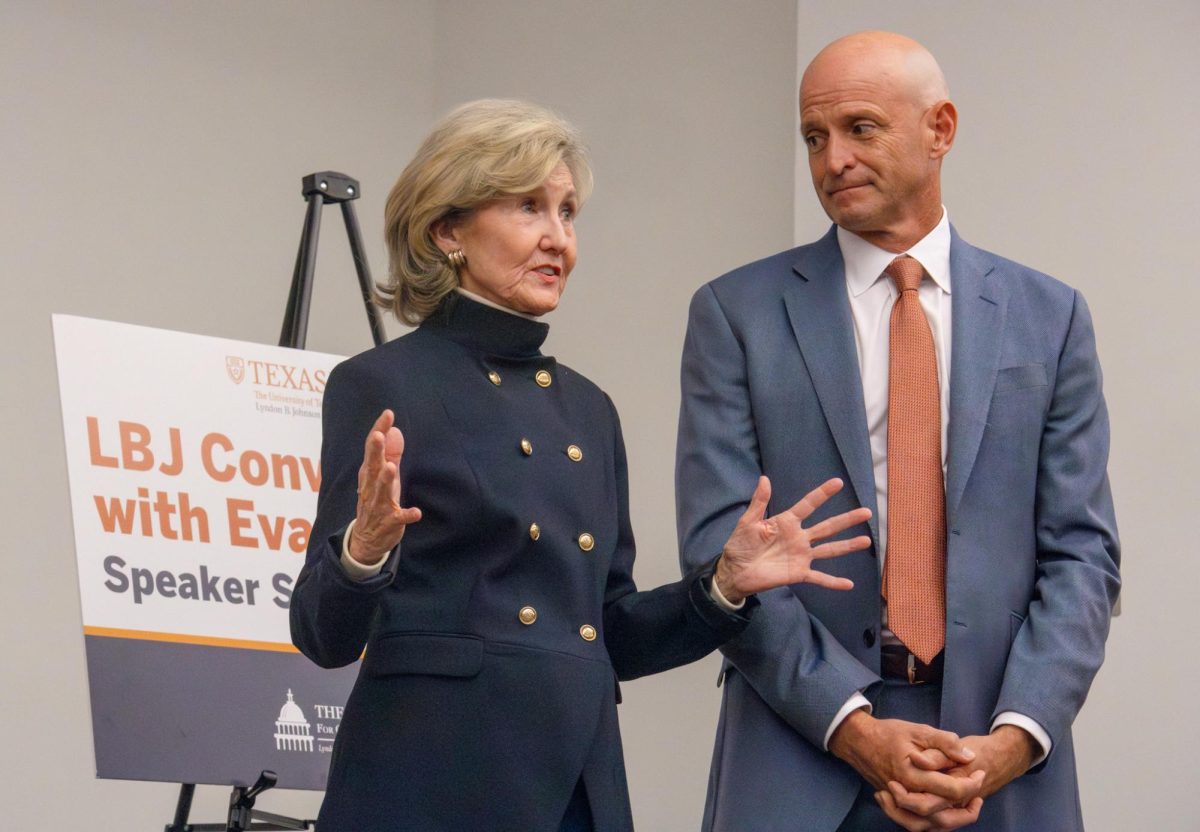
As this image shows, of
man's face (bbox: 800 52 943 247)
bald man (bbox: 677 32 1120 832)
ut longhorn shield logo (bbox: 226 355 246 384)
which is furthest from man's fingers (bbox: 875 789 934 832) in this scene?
ut longhorn shield logo (bbox: 226 355 246 384)

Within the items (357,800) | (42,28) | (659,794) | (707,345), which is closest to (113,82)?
(42,28)

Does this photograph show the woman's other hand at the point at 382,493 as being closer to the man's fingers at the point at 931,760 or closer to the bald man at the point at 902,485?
the bald man at the point at 902,485

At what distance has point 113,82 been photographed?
4961 millimetres

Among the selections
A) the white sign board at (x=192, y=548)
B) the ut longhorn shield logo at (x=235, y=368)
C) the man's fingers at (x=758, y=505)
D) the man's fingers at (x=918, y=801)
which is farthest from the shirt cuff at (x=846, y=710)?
the ut longhorn shield logo at (x=235, y=368)

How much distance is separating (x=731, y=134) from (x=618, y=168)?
46 centimetres

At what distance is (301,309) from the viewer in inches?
146

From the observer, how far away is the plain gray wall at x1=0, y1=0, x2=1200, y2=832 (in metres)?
3.88

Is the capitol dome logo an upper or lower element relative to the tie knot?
lower

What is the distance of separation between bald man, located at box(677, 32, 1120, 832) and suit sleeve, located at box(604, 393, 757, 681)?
0.61 ft

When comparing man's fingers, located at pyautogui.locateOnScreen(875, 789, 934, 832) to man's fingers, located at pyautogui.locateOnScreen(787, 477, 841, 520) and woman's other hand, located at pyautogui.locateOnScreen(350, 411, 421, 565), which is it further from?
woman's other hand, located at pyautogui.locateOnScreen(350, 411, 421, 565)

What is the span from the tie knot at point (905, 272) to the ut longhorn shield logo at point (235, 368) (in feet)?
5.82

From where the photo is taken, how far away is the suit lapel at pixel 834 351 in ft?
7.31

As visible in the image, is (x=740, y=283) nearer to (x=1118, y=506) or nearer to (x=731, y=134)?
(x=1118, y=506)

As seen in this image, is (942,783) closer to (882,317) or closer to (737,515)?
(737,515)
